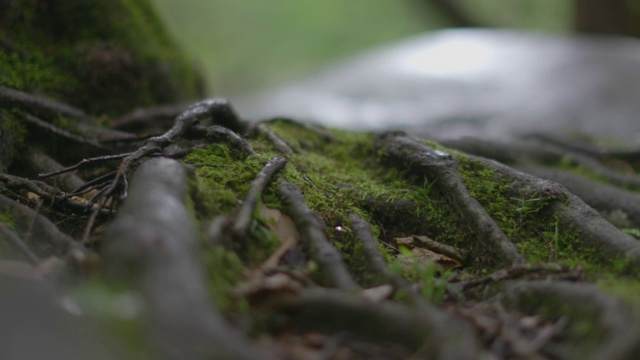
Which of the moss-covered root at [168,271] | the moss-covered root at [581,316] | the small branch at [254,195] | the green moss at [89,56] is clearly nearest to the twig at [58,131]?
the green moss at [89,56]

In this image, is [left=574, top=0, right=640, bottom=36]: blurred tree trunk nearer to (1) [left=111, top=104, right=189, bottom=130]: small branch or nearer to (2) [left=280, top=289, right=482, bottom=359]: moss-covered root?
(1) [left=111, top=104, right=189, bottom=130]: small branch

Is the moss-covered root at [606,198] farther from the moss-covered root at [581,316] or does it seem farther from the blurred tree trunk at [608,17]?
the blurred tree trunk at [608,17]

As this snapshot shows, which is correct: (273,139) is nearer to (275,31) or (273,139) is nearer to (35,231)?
(35,231)

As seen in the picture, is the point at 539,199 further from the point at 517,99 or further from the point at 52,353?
the point at 517,99

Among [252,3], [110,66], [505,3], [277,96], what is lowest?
[110,66]

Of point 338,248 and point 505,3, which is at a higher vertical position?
point 505,3

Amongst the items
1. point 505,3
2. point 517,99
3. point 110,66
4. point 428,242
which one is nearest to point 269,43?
point 505,3
